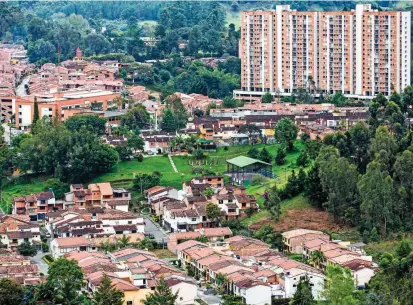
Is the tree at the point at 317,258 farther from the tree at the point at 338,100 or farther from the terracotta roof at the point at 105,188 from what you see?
the tree at the point at 338,100

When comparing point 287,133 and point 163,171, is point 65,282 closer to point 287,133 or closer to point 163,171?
point 163,171

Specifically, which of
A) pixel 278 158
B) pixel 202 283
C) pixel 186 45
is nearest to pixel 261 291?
pixel 202 283

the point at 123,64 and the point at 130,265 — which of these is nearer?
the point at 130,265

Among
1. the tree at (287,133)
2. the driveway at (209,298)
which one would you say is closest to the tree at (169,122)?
the tree at (287,133)

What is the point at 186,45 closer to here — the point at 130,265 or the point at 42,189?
the point at 42,189

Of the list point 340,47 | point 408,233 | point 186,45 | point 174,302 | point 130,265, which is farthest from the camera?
point 186,45
